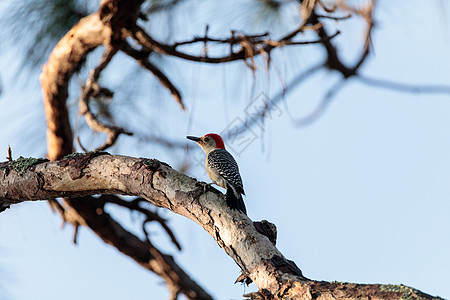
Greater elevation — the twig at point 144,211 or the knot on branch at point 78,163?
the twig at point 144,211

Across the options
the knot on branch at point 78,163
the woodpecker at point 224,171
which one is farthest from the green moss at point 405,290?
the knot on branch at point 78,163

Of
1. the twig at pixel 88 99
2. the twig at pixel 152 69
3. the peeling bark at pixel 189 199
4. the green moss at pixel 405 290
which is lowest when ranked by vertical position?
the green moss at pixel 405 290

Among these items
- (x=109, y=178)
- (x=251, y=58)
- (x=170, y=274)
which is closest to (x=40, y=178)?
(x=109, y=178)

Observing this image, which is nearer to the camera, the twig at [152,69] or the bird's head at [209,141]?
the twig at [152,69]

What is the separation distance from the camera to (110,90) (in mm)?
3572

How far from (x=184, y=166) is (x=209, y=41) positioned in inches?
41.3

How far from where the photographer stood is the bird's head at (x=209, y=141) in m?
3.44

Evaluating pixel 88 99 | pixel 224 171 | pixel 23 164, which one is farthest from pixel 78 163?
pixel 88 99

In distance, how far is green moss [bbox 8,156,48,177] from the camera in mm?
2266

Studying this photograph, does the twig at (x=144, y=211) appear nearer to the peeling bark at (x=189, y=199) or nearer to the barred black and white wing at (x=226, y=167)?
the barred black and white wing at (x=226, y=167)

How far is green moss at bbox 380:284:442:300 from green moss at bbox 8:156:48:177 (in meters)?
1.49

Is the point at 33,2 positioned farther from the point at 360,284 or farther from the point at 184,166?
the point at 360,284

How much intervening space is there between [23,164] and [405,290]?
63.2 inches

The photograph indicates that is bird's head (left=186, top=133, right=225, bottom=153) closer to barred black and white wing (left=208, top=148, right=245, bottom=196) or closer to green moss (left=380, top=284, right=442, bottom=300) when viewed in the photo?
barred black and white wing (left=208, top=148, right=245, bottom=196)
